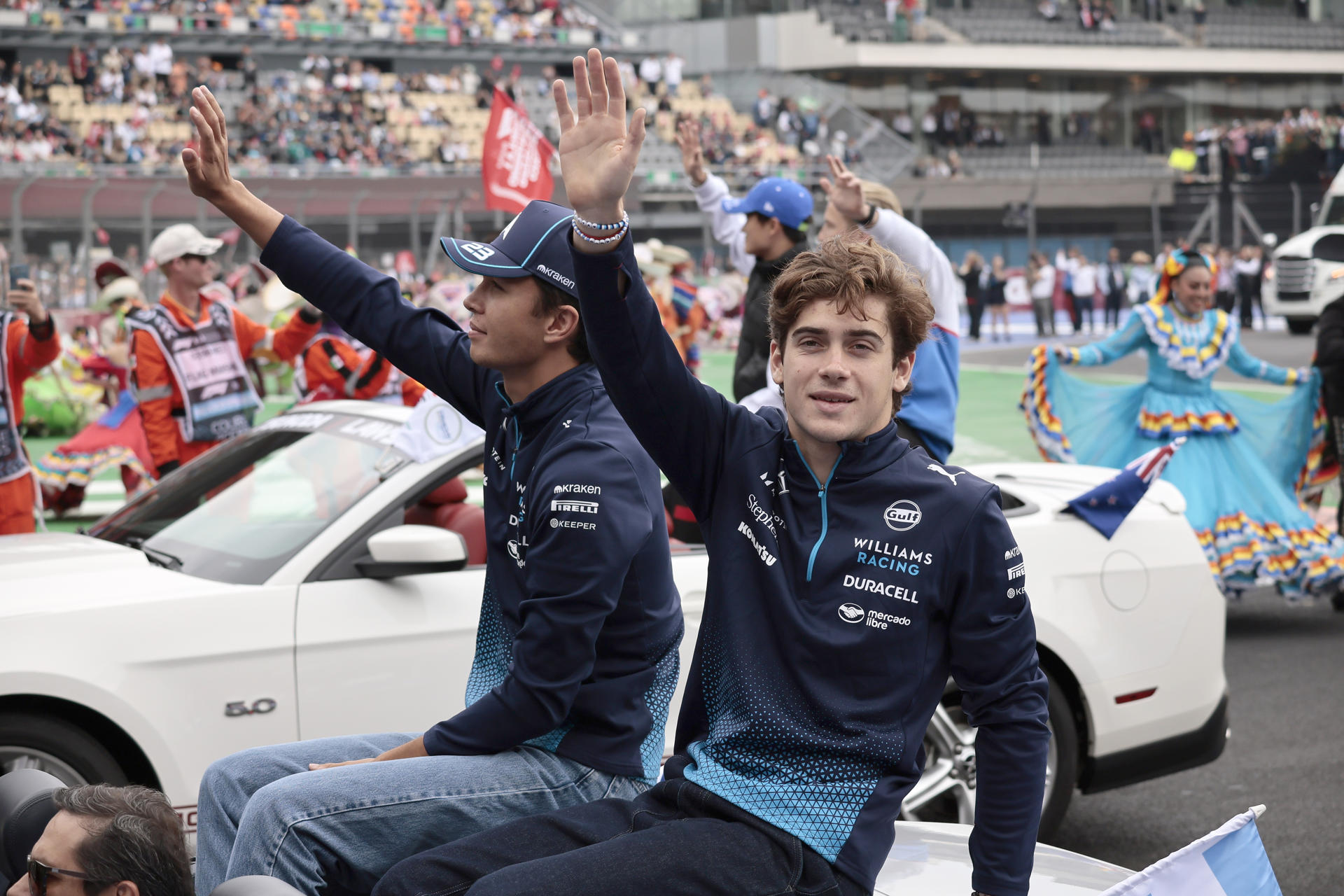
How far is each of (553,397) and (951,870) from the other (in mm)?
1161

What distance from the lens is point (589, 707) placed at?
2.72 m

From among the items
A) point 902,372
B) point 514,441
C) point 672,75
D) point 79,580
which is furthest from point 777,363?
point 672,75

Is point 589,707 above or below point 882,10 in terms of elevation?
below

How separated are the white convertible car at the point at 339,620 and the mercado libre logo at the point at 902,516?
190 cm

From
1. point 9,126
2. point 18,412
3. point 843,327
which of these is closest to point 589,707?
point 843,327

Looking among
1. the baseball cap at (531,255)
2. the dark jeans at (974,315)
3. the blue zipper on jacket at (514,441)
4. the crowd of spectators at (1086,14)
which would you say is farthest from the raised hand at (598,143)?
the crowd of spectators at (1086,14)

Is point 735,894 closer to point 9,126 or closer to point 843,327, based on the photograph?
point 843,327

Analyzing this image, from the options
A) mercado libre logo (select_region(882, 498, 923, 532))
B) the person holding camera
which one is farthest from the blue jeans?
the person holding camera

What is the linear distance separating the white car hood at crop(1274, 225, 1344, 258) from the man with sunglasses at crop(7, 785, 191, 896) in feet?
89.8

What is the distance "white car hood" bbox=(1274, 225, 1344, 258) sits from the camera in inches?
1047

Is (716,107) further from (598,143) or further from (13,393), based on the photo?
(598,143)

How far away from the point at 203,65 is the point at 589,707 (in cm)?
3975

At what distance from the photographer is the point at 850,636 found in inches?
93.0

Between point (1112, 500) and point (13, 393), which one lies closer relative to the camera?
point (1112, 500)
